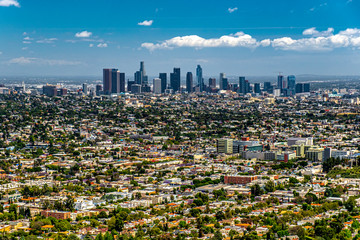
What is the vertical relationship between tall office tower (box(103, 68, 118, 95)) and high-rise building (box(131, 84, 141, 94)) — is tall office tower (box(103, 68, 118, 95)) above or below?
above

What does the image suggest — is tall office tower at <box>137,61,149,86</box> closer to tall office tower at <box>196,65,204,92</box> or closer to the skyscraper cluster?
the skyscraper cluster

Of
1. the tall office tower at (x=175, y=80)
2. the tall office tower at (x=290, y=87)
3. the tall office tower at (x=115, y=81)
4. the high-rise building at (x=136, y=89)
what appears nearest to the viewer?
the high-rise building at (x=136, y=89)

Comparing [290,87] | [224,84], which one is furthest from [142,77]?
[290,87]

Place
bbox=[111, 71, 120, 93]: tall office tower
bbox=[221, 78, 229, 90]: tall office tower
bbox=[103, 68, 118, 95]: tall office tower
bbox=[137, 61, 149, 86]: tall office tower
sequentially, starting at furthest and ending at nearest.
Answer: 1. bbox=[221, 78, 229, 90]: tall office tower
2. bbox=[137, 61, 149, 86]: tall office tower
3. bbox=[111, 71, 120, 93]: tall office tower
4. bbox=[103, 68, 118, 95]: tall office tower

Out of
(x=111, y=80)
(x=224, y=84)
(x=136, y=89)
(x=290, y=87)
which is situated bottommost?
(x=290, y=87)

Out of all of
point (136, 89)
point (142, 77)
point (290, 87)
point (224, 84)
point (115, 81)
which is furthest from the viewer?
point (224, 84)

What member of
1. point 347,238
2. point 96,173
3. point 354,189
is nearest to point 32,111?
point 96,173

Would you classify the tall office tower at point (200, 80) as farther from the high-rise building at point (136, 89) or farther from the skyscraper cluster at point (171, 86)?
the high-rise building at point (136, 89)

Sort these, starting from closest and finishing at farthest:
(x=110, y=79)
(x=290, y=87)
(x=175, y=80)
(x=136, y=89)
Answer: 1. (x=136, y=89)
2. (x=110, y=79)
3. (x=175, y=80)
4. (x=290, y=87)

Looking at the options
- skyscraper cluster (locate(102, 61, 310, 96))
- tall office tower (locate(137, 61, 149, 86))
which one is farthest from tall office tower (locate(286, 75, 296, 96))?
tall office tower (locate(137, 61, 149, 86))

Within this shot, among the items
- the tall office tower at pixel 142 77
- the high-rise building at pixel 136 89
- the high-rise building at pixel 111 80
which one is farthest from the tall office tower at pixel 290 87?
the high-rise building at pixel 111 80

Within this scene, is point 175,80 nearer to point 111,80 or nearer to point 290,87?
point 111,80
